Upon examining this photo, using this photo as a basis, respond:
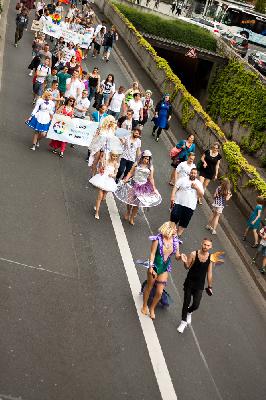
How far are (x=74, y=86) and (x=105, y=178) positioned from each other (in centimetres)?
599

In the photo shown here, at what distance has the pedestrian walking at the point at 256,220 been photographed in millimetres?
13742

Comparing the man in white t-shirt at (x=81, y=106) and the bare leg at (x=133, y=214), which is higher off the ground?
the man in white t-shirt at (x=81, y=106)

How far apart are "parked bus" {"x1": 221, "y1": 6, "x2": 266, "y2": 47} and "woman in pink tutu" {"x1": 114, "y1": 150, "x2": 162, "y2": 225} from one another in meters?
51.1

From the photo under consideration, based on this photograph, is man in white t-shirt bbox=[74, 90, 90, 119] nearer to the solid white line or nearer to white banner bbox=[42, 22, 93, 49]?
the solid white line

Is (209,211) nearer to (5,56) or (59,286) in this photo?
(59,286)

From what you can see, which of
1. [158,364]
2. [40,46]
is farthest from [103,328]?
[40,46]

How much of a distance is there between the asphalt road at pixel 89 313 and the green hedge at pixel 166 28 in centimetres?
3409

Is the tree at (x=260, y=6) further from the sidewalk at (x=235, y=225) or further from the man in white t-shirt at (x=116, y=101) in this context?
the man in white t-shirt at (x=116, y=101)

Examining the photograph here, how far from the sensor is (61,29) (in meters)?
26.4

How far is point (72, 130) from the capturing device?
1542 centimetres

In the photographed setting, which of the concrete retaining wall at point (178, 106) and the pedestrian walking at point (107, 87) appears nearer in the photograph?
the concrete retaining wall at point (178, 106)

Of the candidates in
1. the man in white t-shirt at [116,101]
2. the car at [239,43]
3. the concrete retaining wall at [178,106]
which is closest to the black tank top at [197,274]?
the concrete retaining wall at [178,106]

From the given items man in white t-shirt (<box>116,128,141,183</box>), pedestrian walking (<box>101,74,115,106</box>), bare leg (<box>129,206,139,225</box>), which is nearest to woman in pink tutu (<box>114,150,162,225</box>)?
bare leg (<box>129,206,139,225</box>)

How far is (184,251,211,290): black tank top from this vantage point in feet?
30.2
